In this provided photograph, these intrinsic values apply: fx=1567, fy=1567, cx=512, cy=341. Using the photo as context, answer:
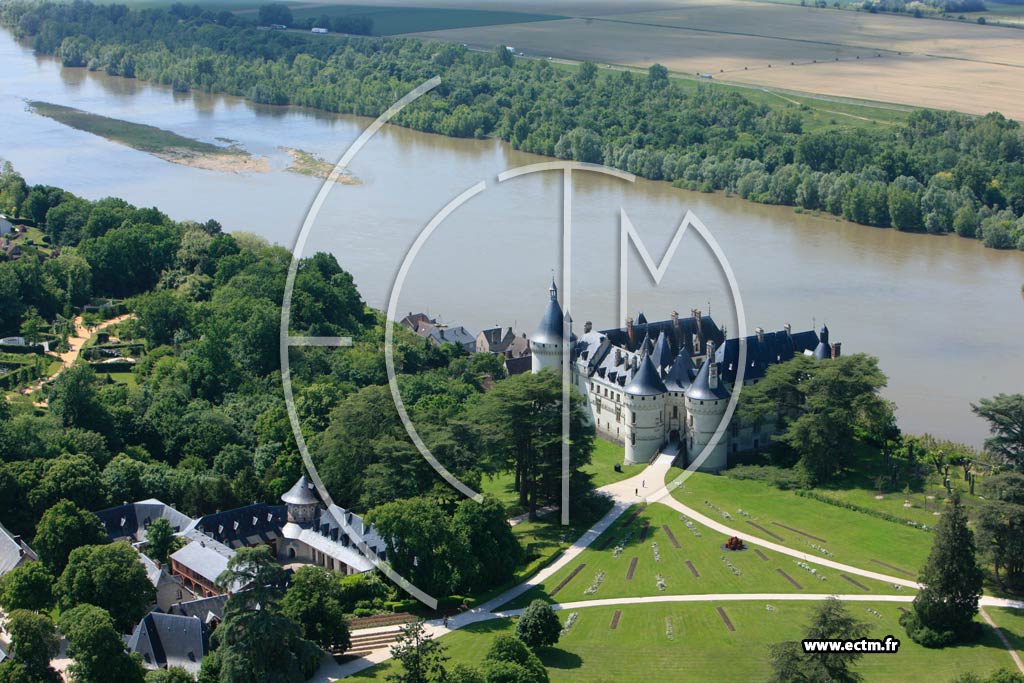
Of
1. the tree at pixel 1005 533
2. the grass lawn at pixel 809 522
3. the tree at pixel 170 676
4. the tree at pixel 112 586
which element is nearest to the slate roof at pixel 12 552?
the tree at pixel 112 586

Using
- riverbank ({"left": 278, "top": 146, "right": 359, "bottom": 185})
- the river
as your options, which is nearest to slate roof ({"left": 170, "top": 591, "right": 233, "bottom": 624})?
the river

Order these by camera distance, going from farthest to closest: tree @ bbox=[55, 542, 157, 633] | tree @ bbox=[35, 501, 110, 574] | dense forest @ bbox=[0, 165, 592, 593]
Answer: dense forest @ bbox=[0, 165, 592, 593], tree @ bbox=[35, 501, 110, 574], tree @ bbox=[55, 542, 157, 633]

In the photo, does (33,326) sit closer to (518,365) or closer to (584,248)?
(518,365)

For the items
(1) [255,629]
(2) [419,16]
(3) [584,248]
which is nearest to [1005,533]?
(1) [255,629]

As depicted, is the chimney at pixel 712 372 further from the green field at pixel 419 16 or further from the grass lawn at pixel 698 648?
the green field at pixel 419 16

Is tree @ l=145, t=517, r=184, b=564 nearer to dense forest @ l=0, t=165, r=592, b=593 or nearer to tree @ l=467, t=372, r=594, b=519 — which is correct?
dense forest @ l=0, t=165, r=592, b=593

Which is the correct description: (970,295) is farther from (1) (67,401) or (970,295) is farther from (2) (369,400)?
(1) (67,401)

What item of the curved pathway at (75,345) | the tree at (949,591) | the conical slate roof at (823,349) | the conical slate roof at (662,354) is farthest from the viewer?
the curved pathway at (75,345)
